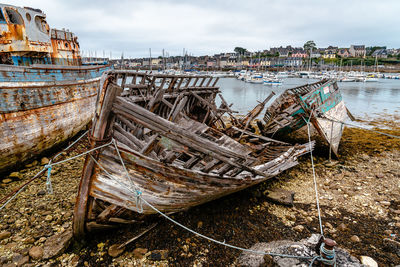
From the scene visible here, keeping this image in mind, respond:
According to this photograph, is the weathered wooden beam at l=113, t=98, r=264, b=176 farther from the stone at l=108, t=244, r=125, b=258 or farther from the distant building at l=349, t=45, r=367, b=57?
the distant building at l=349, t=45, r=367, b=57

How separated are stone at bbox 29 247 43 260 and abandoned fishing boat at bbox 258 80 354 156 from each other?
906 cm

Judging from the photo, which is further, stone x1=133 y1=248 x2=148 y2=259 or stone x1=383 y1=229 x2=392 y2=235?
stone x1=383 y1=229 x2=392 y2=235

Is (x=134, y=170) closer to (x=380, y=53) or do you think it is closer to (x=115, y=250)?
(x=115, y=250)

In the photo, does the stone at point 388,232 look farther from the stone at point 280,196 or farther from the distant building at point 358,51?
the distant building at point 358,51

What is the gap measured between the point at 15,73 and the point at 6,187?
3.59m

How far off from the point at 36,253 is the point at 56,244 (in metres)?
0.34

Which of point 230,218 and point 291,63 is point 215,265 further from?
point 291,63

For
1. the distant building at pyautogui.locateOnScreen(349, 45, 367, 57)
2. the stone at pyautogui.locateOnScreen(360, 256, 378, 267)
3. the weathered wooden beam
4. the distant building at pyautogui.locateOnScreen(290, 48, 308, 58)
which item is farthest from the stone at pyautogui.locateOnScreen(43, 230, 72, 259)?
the distant building at pyautogui.locateOnScreen(349, 45, 367, 57)

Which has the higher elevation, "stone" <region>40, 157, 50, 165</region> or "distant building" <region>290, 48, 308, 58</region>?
"distant building" <region>290, 48, 308, 58</region>

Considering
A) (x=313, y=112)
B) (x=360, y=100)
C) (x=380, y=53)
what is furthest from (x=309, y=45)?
(x=313, y=112)

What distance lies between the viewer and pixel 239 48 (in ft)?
501

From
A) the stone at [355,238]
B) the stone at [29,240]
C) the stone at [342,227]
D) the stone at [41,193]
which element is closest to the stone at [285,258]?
the stone at [355,238]

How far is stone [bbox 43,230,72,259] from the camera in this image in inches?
171

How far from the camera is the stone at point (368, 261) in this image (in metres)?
4.20
